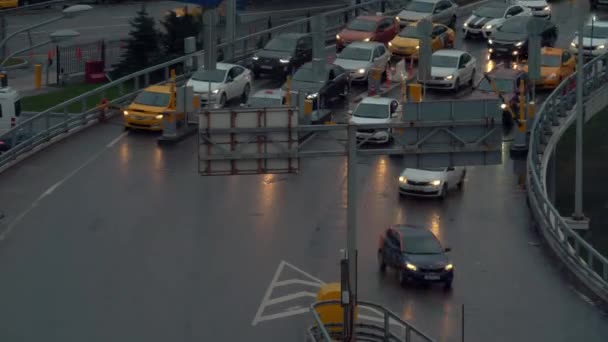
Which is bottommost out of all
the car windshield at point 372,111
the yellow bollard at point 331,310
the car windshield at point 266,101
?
the yellow bollard at point 331,310

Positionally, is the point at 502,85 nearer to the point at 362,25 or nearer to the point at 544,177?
the point at 544,177

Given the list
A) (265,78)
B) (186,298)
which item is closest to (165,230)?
(186,298)

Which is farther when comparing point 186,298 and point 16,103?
point 16,103

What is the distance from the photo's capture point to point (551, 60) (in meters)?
53.9

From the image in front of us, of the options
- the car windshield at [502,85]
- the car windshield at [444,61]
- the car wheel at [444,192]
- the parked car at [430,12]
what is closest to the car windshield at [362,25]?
the parked car at [430,12]

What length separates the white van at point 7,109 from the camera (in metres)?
50.8

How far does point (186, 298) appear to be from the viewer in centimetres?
3481

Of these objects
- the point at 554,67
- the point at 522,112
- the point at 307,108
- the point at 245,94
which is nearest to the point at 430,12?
the point at 554,67

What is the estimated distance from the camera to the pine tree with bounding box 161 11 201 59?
214 feet

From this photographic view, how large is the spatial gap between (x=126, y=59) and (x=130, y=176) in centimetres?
2091

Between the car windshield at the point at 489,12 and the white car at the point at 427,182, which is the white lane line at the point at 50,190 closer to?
the white car at the point at 427,182

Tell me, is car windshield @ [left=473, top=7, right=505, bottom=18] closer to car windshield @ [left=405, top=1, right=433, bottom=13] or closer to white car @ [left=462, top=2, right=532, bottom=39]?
white car @ [left=462, top=2, right=532, bottom=39]

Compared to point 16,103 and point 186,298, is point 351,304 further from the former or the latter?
point 16,103

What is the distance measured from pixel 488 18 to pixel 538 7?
4807mm
